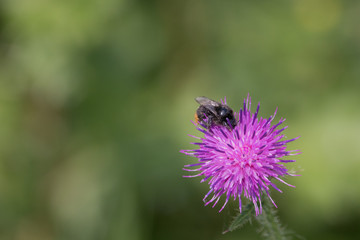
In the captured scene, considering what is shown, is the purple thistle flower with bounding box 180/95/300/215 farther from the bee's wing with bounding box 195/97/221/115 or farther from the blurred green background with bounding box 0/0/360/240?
the blurred green background with bounding box 0/0/360/240

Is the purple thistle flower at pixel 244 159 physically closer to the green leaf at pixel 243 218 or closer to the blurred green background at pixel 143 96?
the green leaf at pixel 243 218

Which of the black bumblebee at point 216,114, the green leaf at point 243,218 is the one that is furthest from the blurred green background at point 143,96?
the green leaf at point 243,218

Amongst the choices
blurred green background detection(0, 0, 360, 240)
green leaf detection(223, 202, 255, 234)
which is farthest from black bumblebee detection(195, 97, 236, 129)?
blurred green background detection(0, 0, 360, 240)

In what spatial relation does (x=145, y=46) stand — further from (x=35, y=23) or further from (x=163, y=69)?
(x=35, y=23)

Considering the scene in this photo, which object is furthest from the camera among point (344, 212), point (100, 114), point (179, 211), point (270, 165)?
point (100, 114)

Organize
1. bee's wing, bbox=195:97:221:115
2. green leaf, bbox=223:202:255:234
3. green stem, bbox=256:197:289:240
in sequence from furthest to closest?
bee's wing, bbox=195:97:221:115 → green stem, bbox=256:197:289:240 → green leaf, bbox=223:202:255:234

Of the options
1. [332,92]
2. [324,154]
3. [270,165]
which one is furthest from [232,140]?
[332,92]

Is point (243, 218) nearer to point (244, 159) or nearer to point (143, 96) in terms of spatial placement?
point (244, 159)
